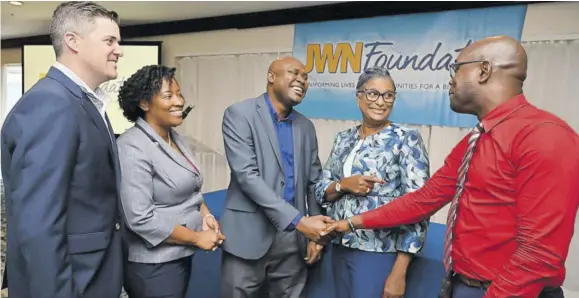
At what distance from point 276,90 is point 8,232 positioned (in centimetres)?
112

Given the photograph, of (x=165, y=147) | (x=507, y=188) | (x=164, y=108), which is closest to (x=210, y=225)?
(x=165, y=147)

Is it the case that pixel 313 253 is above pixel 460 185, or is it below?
below

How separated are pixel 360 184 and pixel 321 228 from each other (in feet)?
0.84

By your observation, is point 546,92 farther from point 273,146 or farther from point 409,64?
point 273,146

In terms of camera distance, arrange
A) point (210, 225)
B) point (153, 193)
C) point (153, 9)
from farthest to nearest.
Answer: point (153, 9) → point (210, 225) → point (153, 193)

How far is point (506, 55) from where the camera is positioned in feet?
3.98

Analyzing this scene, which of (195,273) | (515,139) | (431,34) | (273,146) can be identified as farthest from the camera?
(431,34)

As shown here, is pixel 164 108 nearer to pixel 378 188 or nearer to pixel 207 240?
pixel 207 240

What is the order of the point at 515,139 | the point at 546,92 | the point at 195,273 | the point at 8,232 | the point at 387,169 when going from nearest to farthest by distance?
the point at 515,139 < the point at 8,232 < the point at 387,169 < the point at 195,273 < the point at 546,92

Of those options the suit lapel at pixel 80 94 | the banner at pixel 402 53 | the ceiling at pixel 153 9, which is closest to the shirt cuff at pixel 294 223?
the suit lapel at pixel 80 94

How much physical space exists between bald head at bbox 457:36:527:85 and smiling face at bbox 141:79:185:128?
44.1 inches

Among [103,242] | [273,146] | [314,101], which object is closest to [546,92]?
[314,101]

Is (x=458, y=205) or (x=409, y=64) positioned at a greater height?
(x=409, y=64)

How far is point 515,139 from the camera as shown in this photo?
1.16 meters
